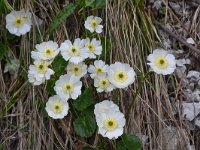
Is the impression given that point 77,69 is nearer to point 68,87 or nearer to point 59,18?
point 68,87

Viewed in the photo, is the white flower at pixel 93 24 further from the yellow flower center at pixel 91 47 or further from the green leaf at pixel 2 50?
the green leaf at pixel 2 50

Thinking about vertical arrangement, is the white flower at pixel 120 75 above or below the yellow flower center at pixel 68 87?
above

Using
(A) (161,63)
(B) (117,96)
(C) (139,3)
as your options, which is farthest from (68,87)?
(C) (139,3)

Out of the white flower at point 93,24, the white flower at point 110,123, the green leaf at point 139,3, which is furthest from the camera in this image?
the green leaf at point 139,3

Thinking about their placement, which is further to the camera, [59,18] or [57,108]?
[59,18]

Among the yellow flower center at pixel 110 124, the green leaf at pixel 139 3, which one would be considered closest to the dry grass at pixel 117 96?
the green leaf at pixel 139 3
